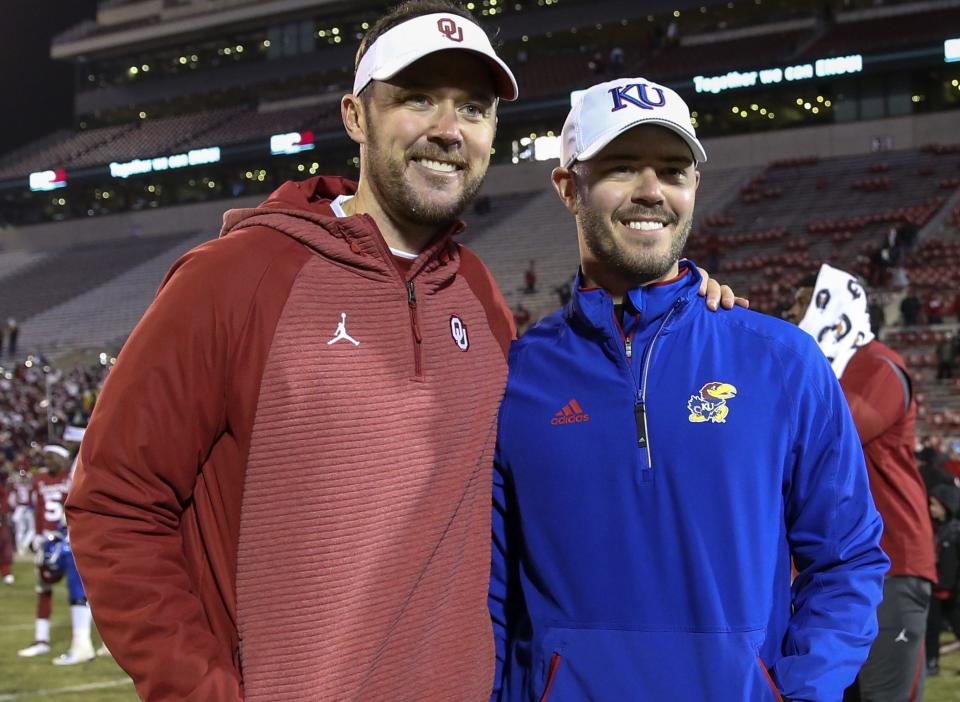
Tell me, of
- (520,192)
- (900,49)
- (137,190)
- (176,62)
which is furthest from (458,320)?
(176,62)

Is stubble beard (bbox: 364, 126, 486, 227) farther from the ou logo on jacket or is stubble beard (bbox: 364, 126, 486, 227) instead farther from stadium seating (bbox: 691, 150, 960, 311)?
stadium seating (bbox: 691, 150, 960, 311)

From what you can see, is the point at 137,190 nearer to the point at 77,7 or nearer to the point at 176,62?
the point at 176,62

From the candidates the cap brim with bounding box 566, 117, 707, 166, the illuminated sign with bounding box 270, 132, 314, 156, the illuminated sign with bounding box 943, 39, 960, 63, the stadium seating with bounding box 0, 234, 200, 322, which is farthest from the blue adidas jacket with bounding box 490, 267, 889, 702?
the illuminated sign with bounding box 270, 132, 314, 156

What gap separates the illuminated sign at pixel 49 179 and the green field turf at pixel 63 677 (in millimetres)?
37592

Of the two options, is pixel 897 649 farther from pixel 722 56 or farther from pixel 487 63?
pixel 722 56

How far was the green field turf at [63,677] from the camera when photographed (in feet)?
26.8

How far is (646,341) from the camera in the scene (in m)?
2.51

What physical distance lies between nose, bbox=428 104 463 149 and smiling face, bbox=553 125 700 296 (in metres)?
0.33

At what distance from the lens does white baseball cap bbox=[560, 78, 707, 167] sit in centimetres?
252

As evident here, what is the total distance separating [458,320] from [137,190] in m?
48.8

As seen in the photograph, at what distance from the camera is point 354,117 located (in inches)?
102

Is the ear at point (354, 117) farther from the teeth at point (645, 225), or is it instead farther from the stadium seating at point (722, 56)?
the stadium seating at point (722, 56)

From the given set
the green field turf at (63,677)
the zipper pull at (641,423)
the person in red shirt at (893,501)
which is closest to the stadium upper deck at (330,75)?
the green field turf at (63,677)

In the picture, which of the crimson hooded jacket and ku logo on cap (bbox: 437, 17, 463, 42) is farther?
ku logo on cap (bbox: 437, 17, 463, 42)
